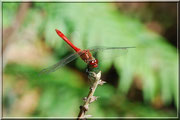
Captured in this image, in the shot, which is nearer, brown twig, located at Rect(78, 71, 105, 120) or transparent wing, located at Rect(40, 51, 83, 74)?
brown twig, located at Rect(78, 71, 105, 120)

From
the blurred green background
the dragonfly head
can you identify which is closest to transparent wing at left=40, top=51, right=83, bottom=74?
the dragonfly head

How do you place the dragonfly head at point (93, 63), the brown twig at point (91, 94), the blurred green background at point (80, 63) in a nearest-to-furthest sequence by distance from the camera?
the brown twig at point (91, 94) → the dragonfly head at point (93, 63) → the blurred green background at point (80, 63)

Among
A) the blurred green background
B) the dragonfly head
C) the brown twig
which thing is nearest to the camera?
the brown twig

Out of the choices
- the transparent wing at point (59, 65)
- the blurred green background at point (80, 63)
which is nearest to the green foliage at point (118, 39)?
the blurred green background at point (80, 63)

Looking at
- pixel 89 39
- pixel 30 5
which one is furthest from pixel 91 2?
pixel 30 5

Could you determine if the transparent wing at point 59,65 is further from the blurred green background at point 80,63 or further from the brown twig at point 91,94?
the blurred green background at point 80,63

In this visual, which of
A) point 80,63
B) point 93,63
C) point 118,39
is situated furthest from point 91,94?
point 118,39

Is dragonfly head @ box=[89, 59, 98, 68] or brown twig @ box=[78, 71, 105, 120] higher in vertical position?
dragonfly head @ box=[89, 59, 98, 68]

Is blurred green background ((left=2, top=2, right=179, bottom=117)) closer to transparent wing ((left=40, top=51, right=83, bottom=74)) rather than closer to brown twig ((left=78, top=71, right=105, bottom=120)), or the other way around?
transparent wing ((left=40, top=51, right=83, bottom=74))
